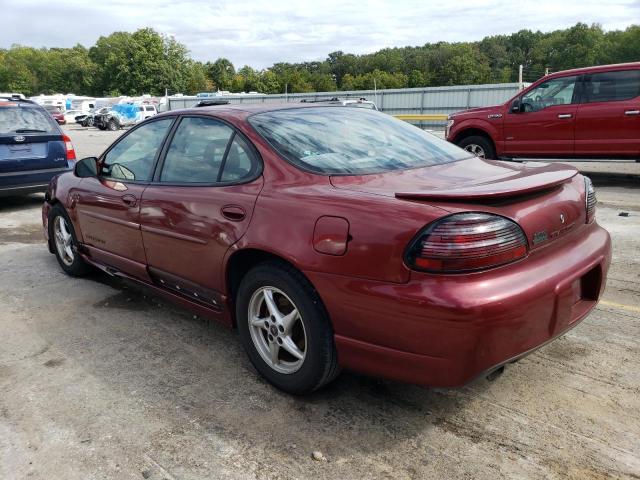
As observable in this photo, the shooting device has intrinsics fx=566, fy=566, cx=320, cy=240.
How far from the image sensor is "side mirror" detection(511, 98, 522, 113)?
9.50 m

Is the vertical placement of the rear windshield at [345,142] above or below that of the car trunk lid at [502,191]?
above

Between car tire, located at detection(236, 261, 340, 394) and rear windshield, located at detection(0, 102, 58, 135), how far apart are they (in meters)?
6.46

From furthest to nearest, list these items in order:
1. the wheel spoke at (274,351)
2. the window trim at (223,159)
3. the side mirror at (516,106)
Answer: the side mirror at (516,106) < the window trim at (223,159) < the wheel spoke at (274,351)

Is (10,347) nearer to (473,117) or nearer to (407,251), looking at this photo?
(407,251)

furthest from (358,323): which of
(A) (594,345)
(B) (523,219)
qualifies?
(A) (594,345)

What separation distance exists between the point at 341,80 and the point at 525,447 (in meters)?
130

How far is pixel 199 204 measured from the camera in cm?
321

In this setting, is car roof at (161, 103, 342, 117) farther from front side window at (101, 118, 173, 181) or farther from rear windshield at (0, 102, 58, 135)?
rear windshield at (0, 102, 58, 135)

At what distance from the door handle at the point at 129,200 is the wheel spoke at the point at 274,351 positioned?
1500 millimetres

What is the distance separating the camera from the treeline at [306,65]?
3590 inches

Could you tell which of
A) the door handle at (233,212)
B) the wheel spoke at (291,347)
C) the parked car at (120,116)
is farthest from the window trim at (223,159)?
the parked car at (120,116)

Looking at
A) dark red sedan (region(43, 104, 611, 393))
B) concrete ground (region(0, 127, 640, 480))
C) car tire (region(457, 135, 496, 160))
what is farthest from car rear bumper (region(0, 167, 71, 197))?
car tire (region(457, 135, 496, 160))

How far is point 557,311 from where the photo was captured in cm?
246

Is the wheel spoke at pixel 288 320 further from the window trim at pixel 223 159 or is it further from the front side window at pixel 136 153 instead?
the front side window at pixel 136 153
